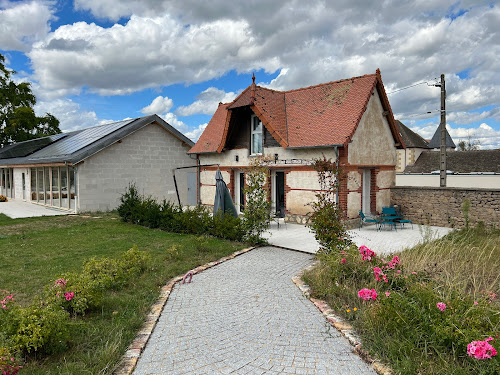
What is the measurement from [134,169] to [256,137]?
745 cm

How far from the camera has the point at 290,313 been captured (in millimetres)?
5109

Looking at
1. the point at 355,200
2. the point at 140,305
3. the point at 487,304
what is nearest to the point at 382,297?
the point at 487,304

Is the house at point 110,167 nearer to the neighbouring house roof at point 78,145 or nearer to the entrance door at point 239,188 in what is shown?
the neighbouring house roof at point 78,145

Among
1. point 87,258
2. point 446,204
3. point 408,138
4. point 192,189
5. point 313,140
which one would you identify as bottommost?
point 87,258

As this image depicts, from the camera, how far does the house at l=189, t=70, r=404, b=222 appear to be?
527 inches

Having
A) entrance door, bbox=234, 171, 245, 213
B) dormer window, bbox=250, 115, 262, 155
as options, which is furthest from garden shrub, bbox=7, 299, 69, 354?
entrance door, bbox=234, 171, 245, 213

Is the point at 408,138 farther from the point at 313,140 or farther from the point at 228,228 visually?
the point at 228,228

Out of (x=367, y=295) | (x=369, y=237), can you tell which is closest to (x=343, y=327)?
(x=367, y=295)

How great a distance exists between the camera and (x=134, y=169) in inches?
755

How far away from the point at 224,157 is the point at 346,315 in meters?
13.2

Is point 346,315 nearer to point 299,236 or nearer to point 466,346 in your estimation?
point 466,346

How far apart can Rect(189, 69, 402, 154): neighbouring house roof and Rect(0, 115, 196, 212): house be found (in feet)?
16.9

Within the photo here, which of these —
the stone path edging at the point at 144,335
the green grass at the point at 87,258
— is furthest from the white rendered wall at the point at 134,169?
the stone path edging at the point at 144,335

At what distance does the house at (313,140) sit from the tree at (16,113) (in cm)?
3522
